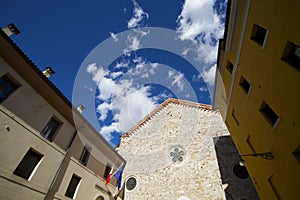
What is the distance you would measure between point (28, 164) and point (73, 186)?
135 inches

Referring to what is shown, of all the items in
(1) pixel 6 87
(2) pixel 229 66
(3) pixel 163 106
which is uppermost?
(3) pixel 163 106

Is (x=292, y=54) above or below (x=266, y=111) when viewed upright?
above

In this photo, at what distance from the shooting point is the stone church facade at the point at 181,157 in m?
13.0

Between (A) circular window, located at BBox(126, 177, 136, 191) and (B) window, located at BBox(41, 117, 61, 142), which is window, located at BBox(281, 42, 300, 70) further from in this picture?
(A) circular window, located at BBox(126, 177, 136, 191)

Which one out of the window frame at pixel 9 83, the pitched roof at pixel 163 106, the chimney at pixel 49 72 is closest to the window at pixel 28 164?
the window frame at pixel 9 83

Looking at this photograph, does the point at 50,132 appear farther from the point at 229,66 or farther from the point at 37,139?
the point at 229,66

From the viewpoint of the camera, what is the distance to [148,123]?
19812 mm

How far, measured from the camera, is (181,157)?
1564cm

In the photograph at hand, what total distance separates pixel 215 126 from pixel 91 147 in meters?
11.3

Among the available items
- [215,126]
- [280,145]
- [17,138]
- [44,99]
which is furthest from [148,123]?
[280,145]

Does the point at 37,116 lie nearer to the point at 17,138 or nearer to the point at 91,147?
the point at 17,138

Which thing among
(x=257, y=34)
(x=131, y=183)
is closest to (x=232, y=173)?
(x=131, y=183)

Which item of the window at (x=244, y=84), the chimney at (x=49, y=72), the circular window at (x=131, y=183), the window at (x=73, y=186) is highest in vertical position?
the chimney at (x=49, y=72)

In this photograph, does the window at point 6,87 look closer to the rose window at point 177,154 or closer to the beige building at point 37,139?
the beige building at point 37,139
